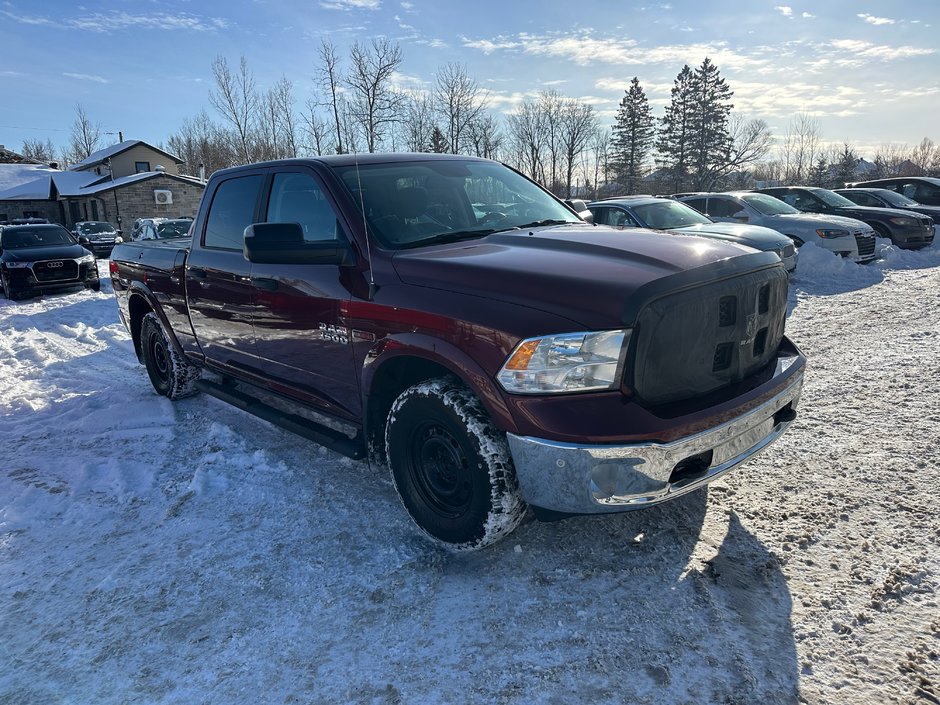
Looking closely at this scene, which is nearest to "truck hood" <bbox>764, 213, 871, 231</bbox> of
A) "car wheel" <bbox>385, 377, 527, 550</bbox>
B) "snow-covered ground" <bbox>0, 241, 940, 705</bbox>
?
"snow-covered ground" <bbox>0, 241, 940, 705</bbox>

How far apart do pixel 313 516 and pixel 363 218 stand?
170 centimetres

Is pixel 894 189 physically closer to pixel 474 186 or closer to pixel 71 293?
pixel 474 186

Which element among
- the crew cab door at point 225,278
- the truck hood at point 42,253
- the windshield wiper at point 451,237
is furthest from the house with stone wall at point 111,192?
the windshield wiper at point 451,237

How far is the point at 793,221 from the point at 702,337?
35.5 ft

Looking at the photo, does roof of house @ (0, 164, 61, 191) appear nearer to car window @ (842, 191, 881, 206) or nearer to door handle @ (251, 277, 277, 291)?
car window @ (842, 191, 881, 206)

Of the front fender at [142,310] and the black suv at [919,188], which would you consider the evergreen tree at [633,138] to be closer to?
the black suv at [919,188]

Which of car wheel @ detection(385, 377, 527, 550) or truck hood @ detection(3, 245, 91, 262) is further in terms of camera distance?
truck hood @ detection(3, 245, 91, 262)

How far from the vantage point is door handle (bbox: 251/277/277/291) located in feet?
12.4

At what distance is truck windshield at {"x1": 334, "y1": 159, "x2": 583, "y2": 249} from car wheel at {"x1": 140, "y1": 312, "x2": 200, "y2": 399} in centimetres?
275

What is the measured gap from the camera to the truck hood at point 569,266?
8.04 feet

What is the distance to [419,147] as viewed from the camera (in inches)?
1703

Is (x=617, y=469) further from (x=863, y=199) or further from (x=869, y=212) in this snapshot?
(x=863, y=199)

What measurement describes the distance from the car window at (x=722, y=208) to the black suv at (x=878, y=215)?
11.6ft

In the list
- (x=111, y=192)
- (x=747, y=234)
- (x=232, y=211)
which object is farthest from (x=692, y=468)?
(x=111, y=192)
